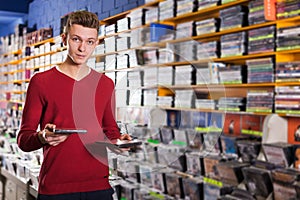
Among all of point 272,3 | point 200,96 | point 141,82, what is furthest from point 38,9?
point 272,3

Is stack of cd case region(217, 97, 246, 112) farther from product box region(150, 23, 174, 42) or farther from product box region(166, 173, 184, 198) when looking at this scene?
product box region(150, 23, 174, 42)

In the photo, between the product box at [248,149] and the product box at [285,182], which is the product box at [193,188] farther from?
the product box at [285,182]

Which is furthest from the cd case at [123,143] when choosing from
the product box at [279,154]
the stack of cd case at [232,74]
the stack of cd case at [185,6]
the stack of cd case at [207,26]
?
the stack of cd case at [185,6]

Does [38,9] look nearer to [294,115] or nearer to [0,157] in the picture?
[0,157]

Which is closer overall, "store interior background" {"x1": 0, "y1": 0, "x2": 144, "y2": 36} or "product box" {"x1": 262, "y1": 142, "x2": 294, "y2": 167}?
"store interior background" {"x1": 0, "y1": 0, "x2": 144, "y2": 36}

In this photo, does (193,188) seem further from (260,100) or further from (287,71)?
(287,71)

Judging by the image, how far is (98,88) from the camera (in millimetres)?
866

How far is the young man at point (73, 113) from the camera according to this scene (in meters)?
0.85

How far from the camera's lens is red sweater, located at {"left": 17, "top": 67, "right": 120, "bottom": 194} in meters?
0.85

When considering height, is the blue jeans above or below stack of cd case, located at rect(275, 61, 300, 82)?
below

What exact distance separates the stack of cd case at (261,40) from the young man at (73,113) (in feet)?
5.93

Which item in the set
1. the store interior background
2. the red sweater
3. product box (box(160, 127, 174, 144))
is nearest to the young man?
the red sweater

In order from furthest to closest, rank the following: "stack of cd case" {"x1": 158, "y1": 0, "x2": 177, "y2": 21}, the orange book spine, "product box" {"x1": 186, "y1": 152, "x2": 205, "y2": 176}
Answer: "stack of cd case" {"x1": 158, "y1": 0, "x2": 177, "y2": 21}
"product box" {"x1": 186, "y1": 152, "x2": 205, "y2": 176}
the orange book spine

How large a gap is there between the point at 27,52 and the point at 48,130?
24.8 inches
